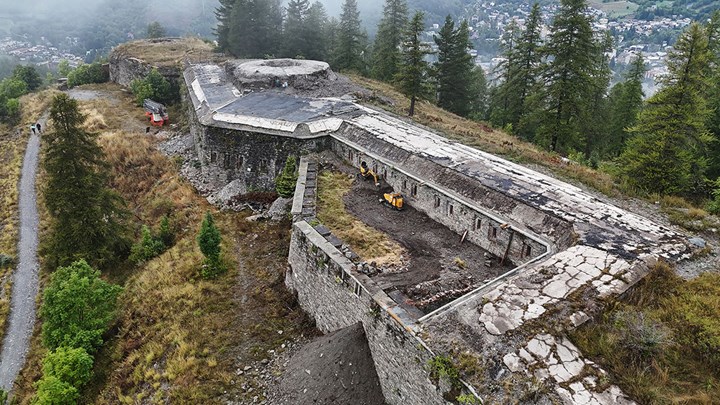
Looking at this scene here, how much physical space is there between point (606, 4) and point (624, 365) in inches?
7374

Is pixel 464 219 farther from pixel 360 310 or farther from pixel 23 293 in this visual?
pixel 23 293

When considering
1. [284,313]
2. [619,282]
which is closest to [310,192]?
[284,313]

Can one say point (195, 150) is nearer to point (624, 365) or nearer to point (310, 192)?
point (310, 192)

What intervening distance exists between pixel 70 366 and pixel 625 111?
34005 millimetres

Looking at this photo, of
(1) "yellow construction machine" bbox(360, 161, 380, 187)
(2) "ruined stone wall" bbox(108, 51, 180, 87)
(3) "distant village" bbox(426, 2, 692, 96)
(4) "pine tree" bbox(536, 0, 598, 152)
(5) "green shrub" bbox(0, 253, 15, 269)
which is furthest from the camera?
(3) "distant village" bbox(426, 2, 692, 96)

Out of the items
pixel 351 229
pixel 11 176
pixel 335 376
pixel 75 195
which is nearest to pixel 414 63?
pixel 351 229

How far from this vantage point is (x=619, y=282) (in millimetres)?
10688

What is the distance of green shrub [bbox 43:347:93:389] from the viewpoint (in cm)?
1435

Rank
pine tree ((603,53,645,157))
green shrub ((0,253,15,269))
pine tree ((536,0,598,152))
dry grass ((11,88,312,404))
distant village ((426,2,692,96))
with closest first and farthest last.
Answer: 1. dry grass ((11,88,312,404))
2. green shrub ((0,253,15,269))
3. pine tree ((536,0,598,152))
4. pine tree ((603,53,645,157))
5. distant village ((426,2,692,96))

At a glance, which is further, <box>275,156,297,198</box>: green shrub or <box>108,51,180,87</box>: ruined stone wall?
<box>108,51,180,87</box>: ruined stone wall

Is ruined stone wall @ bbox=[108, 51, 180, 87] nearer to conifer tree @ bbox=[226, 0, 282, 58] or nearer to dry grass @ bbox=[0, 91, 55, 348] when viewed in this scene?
conifer tree @ bbox=[226, 0, 282, 58]

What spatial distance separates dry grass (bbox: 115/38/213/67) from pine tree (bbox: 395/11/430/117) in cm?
2377

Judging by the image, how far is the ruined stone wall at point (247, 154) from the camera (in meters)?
22.5

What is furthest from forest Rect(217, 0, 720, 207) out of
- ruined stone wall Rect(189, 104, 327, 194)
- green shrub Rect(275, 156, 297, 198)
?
green shrub Rect(275, 156, 297, 198)
